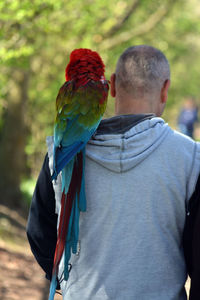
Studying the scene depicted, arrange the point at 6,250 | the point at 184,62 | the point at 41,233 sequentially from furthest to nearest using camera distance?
the point at 184,62 < the point at 6,250 < the point at 41,233

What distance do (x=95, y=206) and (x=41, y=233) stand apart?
40 centimetres

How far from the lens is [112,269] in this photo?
1929 mm

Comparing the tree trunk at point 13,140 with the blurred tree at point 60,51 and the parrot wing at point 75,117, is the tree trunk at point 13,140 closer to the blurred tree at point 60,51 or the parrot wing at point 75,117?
the blurred tree at point 60,51

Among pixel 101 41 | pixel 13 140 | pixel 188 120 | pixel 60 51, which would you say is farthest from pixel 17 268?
pixel 188 120

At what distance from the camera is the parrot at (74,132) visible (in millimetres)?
1969

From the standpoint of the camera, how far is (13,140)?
10.6m

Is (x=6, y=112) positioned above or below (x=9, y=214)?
above

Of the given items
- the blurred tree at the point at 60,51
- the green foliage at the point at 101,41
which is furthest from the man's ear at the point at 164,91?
the green foliage at the point at 101,41

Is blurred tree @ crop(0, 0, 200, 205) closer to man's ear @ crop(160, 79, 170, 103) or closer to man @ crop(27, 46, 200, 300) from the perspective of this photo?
man's ear @ crop(160, 79, 170, 103)

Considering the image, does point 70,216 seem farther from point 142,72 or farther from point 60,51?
point 60,51

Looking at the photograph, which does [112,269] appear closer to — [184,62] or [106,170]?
[106,170]

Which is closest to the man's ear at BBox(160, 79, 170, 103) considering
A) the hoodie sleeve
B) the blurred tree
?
the hoodie sleeve

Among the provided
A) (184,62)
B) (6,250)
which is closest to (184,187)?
(6,250)

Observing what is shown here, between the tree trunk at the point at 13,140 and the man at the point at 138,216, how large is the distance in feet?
27.8
